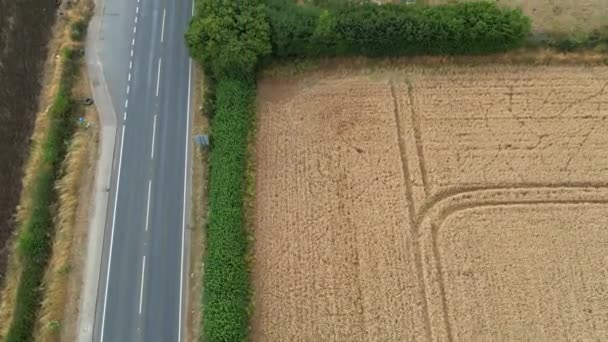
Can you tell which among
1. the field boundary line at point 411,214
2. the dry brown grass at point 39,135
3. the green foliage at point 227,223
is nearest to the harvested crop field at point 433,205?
the field boundary line at point 411,214

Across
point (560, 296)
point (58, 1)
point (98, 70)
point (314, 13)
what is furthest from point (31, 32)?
point (560, 296)

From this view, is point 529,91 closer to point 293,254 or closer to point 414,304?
point 414,304

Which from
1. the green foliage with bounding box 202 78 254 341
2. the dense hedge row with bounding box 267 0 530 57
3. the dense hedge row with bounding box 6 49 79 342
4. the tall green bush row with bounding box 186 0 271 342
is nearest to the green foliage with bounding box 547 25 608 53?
the dense hedge row with bounding box 267 0 530 57

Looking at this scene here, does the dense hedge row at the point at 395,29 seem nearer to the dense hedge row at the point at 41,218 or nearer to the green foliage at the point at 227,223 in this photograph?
the green foliage at the point at 227,223

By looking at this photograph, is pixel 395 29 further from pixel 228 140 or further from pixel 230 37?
pixel 228 140

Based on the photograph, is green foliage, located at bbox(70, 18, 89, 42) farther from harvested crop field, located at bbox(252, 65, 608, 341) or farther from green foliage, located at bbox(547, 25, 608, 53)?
green foliage, located at bbox(547, 25, 608, 53)
